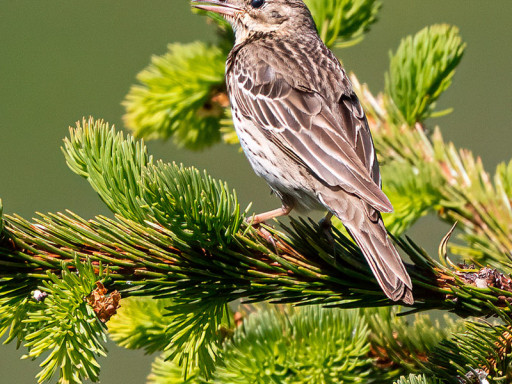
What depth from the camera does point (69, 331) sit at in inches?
72.5

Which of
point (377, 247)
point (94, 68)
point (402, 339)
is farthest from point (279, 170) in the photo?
point (94, 68)

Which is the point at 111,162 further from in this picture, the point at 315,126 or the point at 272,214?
the point at 315,126

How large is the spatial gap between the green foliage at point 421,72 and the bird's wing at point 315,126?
192 millimetres

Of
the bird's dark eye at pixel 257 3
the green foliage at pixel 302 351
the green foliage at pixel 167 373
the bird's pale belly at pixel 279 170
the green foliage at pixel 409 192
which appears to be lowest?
the green foliage at pixel 302 351

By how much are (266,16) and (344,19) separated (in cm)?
114

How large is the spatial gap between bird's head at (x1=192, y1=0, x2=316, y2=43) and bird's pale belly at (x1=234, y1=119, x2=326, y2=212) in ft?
3.36

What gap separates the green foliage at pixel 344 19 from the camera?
3.42 meters

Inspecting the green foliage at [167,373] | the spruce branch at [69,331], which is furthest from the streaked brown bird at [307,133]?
the spruce branch at [69,331]

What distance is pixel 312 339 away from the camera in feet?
7.79

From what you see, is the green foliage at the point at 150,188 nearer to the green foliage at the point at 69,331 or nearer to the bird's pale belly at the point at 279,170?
the green foliage at the point at 69,331

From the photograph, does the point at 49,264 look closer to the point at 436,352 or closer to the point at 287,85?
the point at 436,352

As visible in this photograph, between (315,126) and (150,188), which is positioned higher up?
(315,126)

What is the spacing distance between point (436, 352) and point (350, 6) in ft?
6.29

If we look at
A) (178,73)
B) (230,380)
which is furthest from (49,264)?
(178,73)
